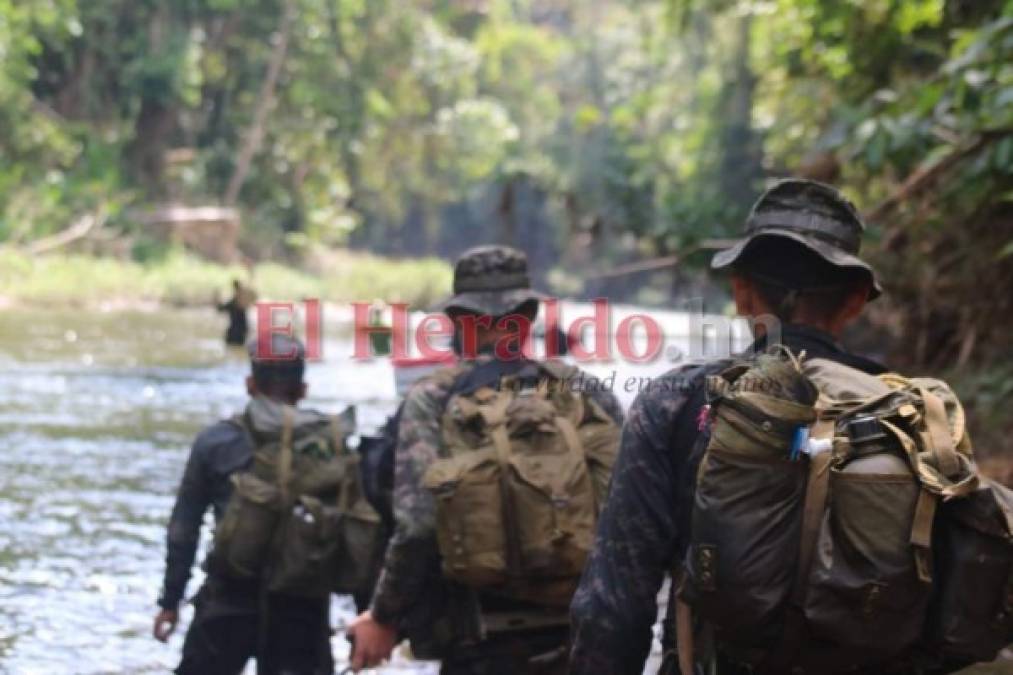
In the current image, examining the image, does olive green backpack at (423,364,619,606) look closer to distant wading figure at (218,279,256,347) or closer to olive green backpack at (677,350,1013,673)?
olive green backpack at (677,350,1013,673)

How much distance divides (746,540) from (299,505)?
2.59 meters

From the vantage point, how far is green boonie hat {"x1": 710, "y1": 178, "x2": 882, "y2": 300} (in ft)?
7.62

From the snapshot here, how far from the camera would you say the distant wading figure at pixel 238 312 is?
17.9 m

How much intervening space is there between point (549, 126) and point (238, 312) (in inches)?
1881

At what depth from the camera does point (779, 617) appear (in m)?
2.02

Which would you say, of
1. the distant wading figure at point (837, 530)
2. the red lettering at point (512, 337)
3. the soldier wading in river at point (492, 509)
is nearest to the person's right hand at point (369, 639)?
the soldier wading in river at point (492, 509)

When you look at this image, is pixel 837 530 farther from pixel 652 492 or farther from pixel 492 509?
pixel 492 509

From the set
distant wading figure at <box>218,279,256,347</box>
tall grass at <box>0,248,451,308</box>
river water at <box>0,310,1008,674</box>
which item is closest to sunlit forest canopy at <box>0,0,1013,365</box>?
tall grass at <box>0,248,451,308</box>

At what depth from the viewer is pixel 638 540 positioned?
233 cm

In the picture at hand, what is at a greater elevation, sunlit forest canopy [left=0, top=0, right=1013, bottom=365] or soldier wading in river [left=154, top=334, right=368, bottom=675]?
sunlit forest canopy [left=0, top=0, right=1013, bottom=365]

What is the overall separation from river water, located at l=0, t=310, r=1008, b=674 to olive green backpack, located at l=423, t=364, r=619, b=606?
3183 mm

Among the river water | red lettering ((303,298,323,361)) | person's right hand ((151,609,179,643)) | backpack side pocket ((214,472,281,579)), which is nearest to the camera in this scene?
backpack side pocket ((214,472,281,579))

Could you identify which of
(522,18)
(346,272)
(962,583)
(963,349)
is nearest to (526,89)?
(522,18)

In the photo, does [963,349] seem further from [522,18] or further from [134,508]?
[522,18]
